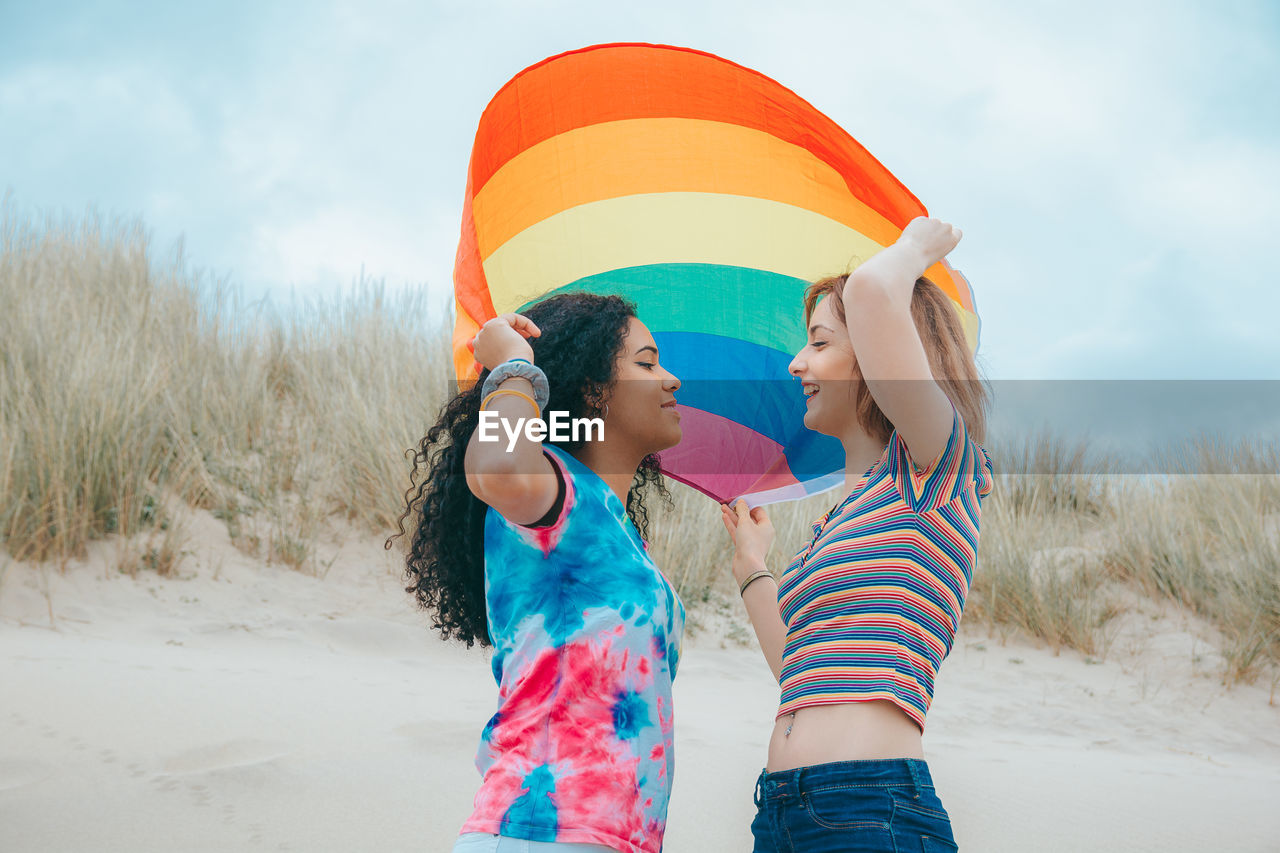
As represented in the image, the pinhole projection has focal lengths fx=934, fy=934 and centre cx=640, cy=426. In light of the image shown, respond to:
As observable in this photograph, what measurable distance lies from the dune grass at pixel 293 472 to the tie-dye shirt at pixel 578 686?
4.83 metres

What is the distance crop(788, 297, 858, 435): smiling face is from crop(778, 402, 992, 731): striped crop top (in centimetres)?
22

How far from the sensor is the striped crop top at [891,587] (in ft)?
5.68

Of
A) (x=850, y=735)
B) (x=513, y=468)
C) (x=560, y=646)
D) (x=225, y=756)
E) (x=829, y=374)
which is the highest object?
(x=829, y=374)

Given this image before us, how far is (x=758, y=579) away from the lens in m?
2.31

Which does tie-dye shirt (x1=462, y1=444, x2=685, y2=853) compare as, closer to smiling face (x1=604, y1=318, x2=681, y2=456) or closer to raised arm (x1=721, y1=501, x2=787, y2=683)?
smiling face (x1=604, y1=318, x2=681, y2=456)

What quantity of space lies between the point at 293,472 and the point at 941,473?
233 inches

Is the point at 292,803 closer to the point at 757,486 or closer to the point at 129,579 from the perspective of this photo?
the point at 757,486

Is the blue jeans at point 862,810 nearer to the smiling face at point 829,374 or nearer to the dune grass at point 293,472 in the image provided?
the smiling face at point 829,374

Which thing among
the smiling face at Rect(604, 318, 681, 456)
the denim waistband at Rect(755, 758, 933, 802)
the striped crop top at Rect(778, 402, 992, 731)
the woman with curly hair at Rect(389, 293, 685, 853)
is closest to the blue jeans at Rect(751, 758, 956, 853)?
the denim waistband at Rect(755, 758, 933, 802)

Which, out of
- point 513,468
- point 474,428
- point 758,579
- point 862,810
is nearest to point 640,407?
point 474,428

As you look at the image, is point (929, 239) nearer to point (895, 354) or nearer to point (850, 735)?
point (895, 354)

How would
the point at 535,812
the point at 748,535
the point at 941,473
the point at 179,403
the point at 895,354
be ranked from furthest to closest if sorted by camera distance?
the point at 179,403 → the point at 748,535 → the point at 941,473 → the point at 895,354 → the point at 535,812

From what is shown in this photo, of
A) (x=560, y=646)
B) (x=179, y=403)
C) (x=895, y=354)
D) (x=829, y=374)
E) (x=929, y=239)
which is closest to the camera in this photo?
(x=560, y=646)

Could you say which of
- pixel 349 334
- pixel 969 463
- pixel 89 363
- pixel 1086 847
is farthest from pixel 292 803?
pixel 349 334
